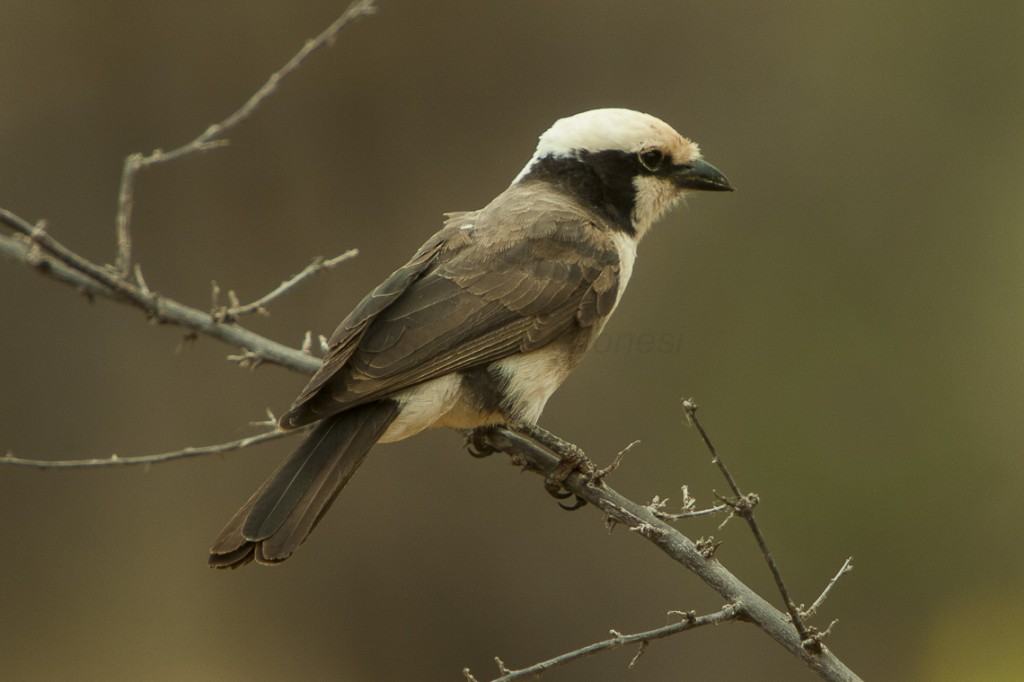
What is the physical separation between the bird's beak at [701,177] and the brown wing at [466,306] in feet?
1.51

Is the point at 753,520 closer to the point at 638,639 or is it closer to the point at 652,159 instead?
the point at 638,639

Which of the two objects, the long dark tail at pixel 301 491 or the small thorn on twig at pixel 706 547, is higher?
the long dark tail at pixel 301 491

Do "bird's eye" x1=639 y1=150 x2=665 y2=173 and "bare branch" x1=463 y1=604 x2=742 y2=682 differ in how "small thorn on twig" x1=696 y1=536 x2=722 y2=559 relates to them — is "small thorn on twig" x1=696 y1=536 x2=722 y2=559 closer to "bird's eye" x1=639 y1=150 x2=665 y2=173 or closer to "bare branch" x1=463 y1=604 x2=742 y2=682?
"bare branch" x1=463 y1=604 x2=742 y2=682

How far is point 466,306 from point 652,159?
1182mm

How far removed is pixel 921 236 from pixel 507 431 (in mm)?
4043

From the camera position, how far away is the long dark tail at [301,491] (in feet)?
12.0

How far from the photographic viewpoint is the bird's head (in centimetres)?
497

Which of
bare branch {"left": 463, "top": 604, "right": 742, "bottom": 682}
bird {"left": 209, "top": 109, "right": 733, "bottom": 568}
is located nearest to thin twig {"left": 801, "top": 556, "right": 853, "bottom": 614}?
bare branch {"left": 463, "top": 604, "right": 742, "bottom": 682}

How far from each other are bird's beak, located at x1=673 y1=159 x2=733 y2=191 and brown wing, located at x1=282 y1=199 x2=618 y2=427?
461 mm

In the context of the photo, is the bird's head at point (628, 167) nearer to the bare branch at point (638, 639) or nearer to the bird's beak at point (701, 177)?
the bird's beak at point (701, 177)

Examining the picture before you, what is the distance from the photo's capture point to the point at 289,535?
3.68m

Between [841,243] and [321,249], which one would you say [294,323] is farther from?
[841,243]

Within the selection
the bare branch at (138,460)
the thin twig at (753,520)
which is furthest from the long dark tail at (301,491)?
the thin twig at (753,520)

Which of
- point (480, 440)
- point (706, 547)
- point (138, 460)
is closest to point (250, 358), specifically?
point (138, 460)
